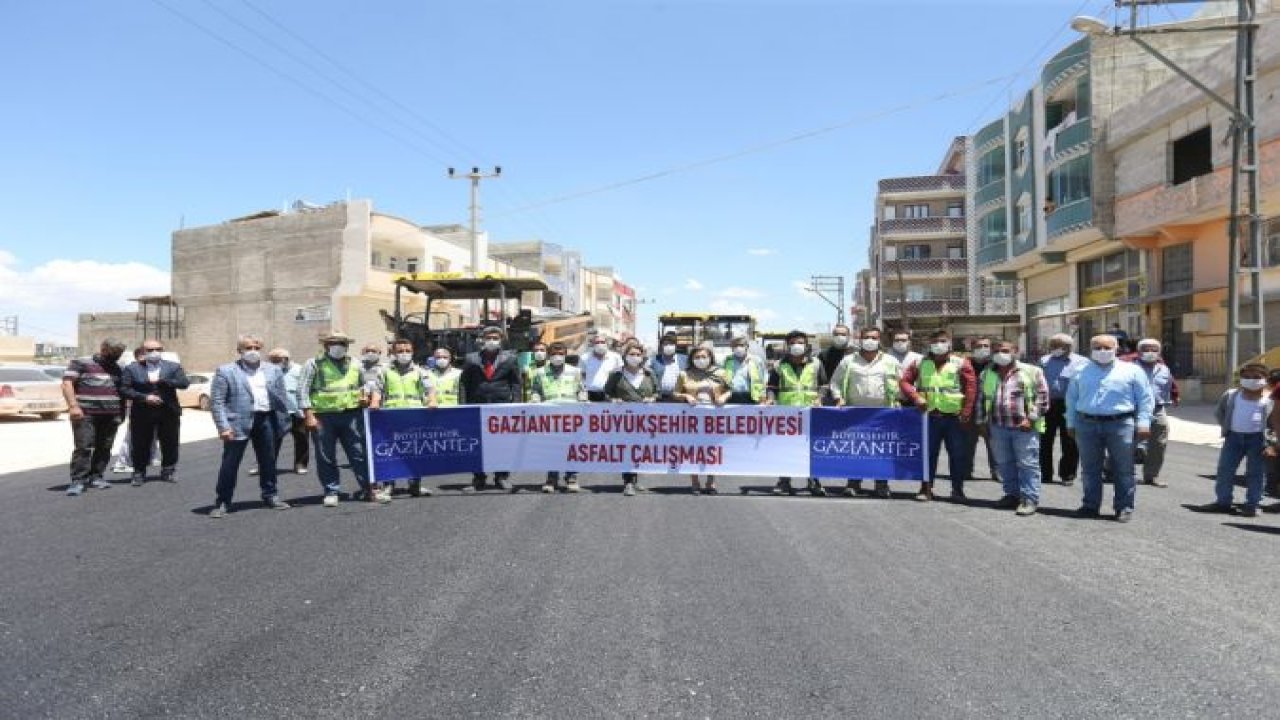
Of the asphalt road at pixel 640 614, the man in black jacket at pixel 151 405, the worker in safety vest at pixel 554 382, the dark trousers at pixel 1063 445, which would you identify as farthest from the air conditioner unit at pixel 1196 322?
the man in black jacket at pixel 151 405

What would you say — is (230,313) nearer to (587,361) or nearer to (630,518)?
(587,361)

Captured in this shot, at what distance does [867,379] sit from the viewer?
9484mm

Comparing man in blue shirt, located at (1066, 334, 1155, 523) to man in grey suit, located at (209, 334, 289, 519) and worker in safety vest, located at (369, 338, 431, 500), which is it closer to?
worker in safety vest, located at (369, 338, 431, 500)

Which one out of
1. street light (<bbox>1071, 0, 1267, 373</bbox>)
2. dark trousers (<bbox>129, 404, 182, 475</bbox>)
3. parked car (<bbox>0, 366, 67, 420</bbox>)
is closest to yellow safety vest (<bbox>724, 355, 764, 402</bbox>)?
dark trousers (<bbox>129, 404, 182, 475</bbox>)

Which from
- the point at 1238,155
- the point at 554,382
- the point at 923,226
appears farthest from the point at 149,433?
the point at 923,226

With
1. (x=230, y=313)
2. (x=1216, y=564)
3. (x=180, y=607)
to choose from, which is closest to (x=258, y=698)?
(x=180, y=607)

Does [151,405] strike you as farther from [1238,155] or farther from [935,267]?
[935,267]

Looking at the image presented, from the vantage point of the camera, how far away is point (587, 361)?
10867 millimetres

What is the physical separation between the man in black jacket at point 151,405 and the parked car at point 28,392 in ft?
45.5

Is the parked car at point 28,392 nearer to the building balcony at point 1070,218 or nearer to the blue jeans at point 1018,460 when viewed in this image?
the blue jeans at point 1018,460

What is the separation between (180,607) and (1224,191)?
24.9 metres

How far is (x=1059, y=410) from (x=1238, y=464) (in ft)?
7.18

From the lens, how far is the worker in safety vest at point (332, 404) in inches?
347

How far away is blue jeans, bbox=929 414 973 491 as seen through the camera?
8.99 m
